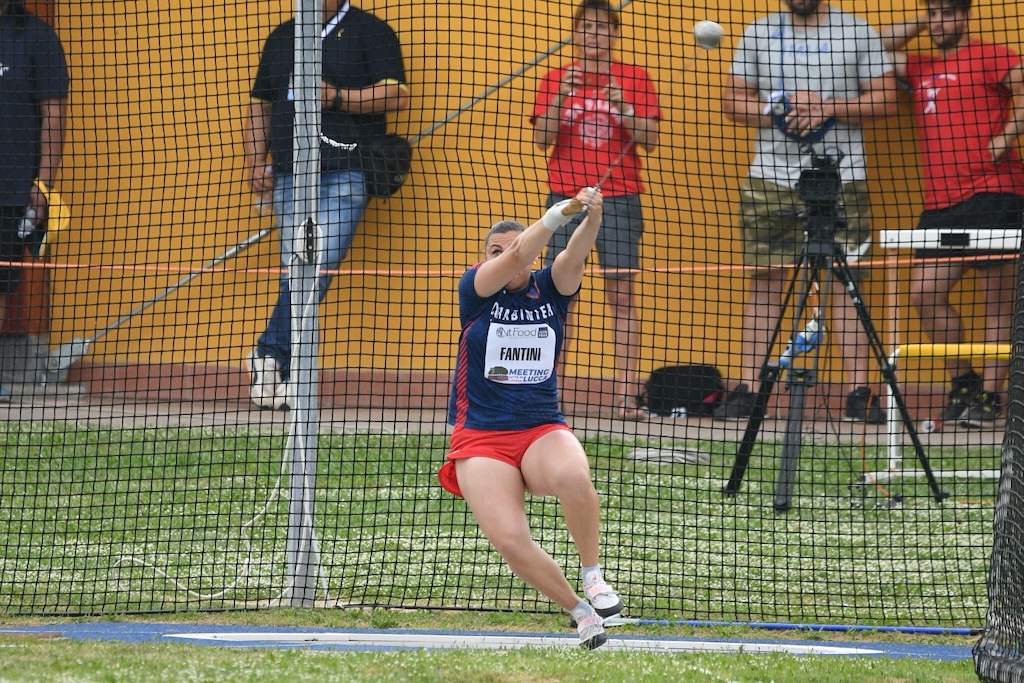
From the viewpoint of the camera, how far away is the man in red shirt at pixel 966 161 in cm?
952

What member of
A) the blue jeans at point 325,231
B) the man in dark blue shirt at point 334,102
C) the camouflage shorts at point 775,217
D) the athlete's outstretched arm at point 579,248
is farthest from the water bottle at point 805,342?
the blue jeans at point 325,231

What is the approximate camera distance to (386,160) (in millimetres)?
9938

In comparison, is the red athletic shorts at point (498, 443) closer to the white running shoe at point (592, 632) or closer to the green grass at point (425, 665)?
the white running shoe at point (592, 632)

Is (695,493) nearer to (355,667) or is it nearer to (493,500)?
(493,500)

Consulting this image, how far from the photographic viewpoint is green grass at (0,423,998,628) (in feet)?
23.2

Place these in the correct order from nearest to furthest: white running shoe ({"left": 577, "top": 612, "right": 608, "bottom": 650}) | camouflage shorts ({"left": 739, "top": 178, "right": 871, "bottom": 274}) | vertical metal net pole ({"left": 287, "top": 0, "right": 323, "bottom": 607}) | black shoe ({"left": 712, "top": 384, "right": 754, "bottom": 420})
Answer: white running shoe ({"left": 577, "top": 612, "right": 608, "bottom": 650}), vertical metal net pole ({"left": 287, "top": 0, "right": 323, "bottom": 607}), black shoe ({"left": 712, "top": 384, "right": 754, "bottom": 420}), camouflage shorts ({"left": 739, "top": 178, "right": 871, "bottom": 274})

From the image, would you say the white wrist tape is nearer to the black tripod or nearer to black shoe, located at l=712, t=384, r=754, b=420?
the black tripod

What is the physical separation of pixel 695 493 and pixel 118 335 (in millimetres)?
5203

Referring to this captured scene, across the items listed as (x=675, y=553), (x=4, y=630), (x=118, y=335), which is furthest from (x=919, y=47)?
(x=4, y=630)

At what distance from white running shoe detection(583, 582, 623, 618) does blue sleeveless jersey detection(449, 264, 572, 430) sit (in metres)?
0.74

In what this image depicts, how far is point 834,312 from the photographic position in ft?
33.4

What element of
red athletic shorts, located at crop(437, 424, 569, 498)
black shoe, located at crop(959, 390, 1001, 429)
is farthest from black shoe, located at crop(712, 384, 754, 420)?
red athletic shorts, located at crop(437, 424, 569, 498)

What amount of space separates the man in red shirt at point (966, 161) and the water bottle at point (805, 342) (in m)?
1.25

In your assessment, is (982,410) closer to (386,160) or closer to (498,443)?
(386,160)
